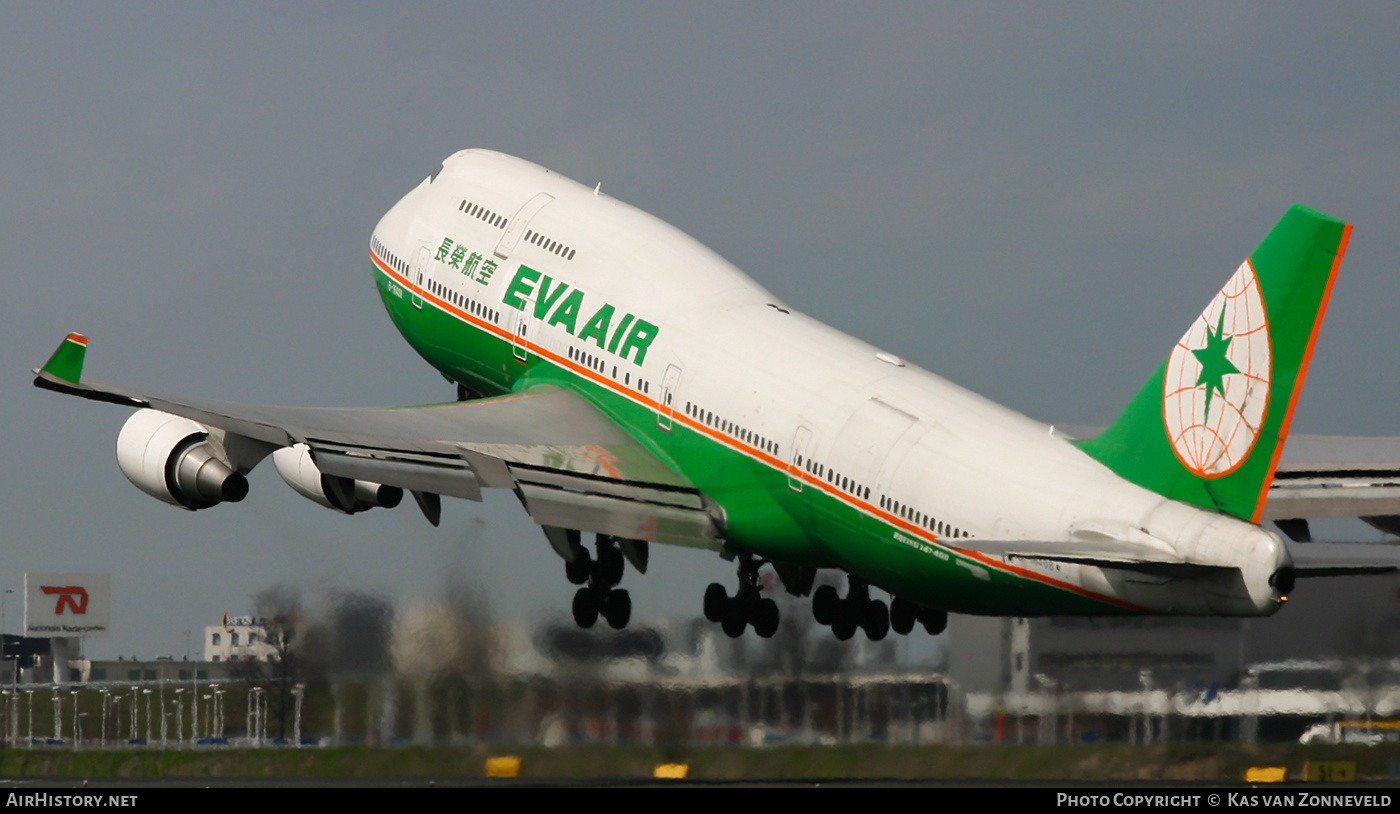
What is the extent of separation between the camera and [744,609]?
35844mm

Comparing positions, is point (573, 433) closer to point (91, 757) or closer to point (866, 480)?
point (866, 480)

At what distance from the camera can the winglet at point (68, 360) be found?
28.9m

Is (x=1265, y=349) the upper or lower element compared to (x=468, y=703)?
upper

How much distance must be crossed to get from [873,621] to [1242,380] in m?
12.3

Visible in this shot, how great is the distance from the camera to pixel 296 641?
36562 mm

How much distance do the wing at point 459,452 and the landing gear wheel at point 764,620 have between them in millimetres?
2295

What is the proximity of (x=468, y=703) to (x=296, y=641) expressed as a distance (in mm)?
3564

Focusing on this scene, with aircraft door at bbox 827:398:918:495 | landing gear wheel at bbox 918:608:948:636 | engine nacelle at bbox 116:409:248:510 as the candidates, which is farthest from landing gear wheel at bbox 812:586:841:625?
engine nacelle at bbox 116:409:248:510

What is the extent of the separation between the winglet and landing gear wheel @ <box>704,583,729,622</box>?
11.6m

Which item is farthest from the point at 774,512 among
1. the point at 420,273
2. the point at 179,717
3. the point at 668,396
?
the point at 179,717

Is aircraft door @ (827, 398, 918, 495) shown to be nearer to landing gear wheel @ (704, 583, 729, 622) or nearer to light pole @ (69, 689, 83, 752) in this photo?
landing gear wheel @ (704, 583, 729, 622)

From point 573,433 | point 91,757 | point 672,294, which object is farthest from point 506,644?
point 91,757

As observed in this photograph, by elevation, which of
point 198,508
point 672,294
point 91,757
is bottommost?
point 91,757
